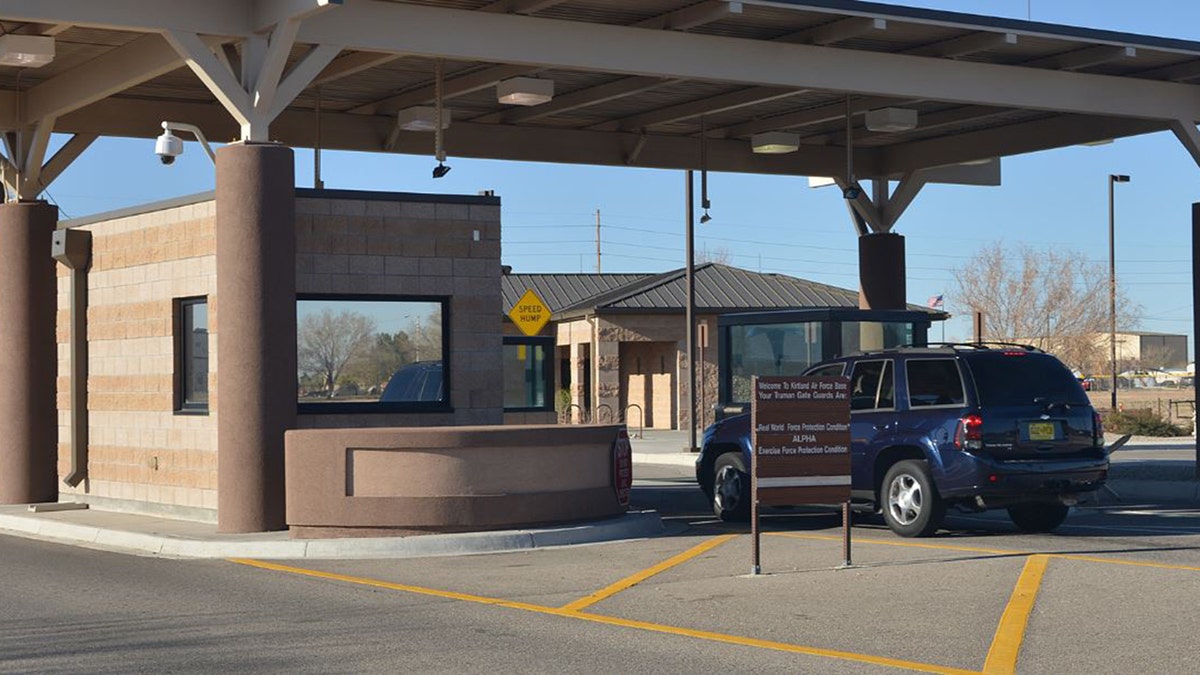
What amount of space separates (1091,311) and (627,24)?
52230 mm

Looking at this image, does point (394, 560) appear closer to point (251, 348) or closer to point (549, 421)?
point (251, 348)

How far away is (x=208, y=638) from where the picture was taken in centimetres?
1060

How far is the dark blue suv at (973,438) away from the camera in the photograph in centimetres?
1577

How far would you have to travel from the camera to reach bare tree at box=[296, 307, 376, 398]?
61.3 ft

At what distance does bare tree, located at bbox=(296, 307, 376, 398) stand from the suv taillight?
6.90 m

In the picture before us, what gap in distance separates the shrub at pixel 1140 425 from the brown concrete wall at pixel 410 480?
27656 millimetres

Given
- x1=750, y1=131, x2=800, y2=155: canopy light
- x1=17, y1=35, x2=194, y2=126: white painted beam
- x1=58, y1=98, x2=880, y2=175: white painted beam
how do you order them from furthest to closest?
x1=750, y1=131, x2=800, y2=155: canopy light, x1=58, y1=98, x2=880, y2=175: white painted beam, x1=17, y1=35, x2=194, y2=126: white painted beam

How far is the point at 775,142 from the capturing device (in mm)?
25516

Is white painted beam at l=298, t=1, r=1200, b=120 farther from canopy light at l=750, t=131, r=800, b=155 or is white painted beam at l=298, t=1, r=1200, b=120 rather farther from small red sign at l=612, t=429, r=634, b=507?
canopy light at l=750, t=131, r=800, b=155

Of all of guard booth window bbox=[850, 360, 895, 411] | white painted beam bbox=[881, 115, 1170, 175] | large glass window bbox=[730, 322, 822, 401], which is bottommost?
guard booth window bbox=[850, 360, 895, 411]

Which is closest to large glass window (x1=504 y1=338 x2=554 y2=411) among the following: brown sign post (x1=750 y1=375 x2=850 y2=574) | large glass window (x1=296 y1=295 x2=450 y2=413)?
large glass window (x1=296 y1=295 x2=450 y2=413)

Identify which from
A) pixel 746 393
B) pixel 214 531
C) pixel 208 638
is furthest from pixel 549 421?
pixel 208 638

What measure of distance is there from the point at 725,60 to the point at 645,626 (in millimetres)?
9955

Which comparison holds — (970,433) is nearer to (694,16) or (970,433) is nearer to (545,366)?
(694,16)
